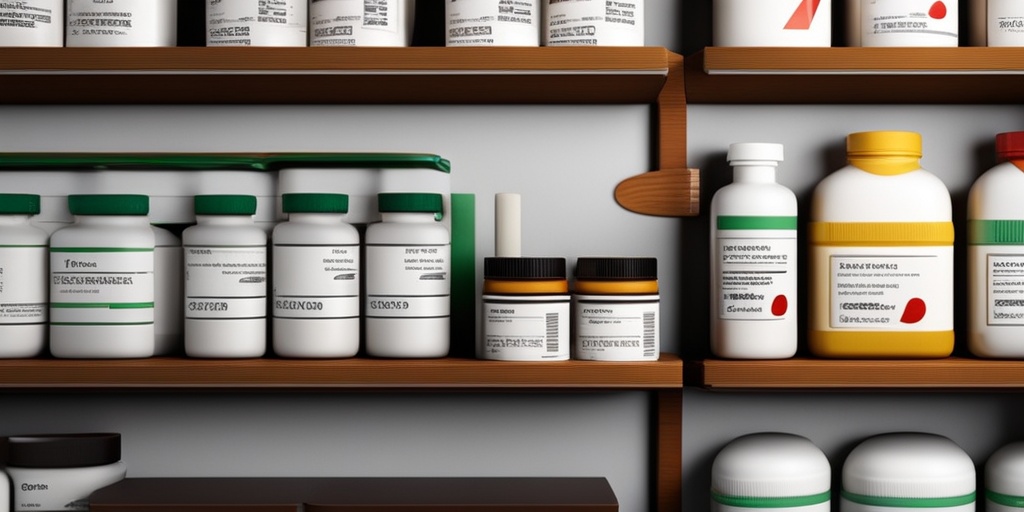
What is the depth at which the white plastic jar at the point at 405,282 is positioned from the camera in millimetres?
991

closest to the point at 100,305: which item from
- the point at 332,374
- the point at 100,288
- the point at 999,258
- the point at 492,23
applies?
the point at 100,288

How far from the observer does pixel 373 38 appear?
0.99 m

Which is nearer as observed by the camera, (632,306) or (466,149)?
(632,306)

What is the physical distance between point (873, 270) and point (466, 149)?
18.5 inches

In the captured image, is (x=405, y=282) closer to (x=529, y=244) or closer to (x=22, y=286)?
(x=529, y=244)

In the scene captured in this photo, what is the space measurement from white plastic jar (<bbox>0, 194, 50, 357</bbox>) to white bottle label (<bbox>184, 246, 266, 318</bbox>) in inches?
6.0

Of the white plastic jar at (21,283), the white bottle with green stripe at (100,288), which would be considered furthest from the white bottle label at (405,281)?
the white plastic jar at (21,283)

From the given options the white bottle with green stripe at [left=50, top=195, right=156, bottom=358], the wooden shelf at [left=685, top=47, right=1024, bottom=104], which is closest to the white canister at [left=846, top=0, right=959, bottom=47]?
the wooden shelf at [left=685, top=47, right=1024, bottom=104]

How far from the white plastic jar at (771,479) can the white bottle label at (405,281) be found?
0.35m

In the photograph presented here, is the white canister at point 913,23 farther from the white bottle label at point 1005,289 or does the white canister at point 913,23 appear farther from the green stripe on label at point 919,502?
the green stripe on label at point 919,502

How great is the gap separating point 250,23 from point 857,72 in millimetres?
608

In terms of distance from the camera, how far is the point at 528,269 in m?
0.98

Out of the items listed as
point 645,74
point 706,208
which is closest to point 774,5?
point 645,74

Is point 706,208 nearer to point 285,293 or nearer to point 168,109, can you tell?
point 285,293
